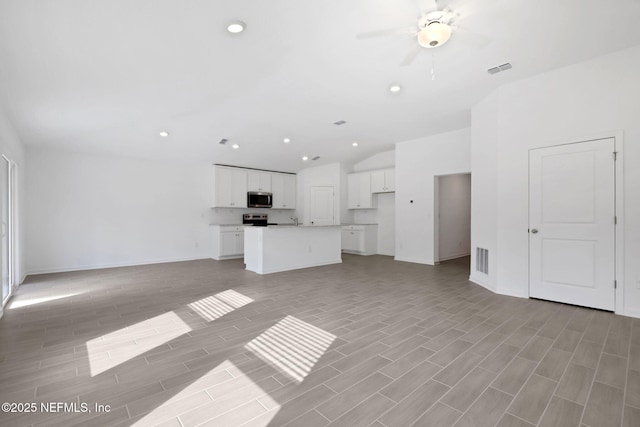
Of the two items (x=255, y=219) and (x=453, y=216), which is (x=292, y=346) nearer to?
(x=255, y=219)

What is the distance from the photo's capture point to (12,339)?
2781 millimetres

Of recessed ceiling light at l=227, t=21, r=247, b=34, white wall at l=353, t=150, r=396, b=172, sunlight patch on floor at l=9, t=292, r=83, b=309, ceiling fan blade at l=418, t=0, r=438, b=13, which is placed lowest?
sunlight patch on floor at l=9, t=292, r=83, b=309

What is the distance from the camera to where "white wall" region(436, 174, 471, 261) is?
299 inches

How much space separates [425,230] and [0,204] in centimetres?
722

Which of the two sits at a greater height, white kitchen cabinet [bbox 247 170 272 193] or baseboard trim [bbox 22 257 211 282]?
white kitchen cabinet [bbox 247 170 272 193]

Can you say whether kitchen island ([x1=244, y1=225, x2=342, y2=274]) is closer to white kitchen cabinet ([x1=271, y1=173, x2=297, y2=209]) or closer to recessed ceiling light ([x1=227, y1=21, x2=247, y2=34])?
white kitchen cabinet ([x1=271, y1=173, x2=297, y2=209])

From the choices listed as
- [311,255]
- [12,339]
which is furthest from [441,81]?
[12,339]

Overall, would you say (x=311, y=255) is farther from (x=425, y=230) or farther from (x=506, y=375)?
(x=506, y=375)

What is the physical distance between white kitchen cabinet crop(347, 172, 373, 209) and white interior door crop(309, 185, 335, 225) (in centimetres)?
56

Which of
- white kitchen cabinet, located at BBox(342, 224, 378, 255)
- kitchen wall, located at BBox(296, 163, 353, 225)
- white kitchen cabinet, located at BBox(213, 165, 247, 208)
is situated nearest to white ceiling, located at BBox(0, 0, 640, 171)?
white kitchen cabinet, located at BBox(213, 165, 247, 208)

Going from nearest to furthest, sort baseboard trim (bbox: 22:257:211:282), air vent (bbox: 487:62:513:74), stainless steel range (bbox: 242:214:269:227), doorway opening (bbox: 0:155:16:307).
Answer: air vent (bbox: 487:62:513:74)
doorway opening (bbox: 0:155:16:307)
baseboard trim (bbox: 22:257:211:282)
stainless steel range (bbox: 242:214:269:227)

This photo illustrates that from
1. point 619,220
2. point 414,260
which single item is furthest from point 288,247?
point 619,220

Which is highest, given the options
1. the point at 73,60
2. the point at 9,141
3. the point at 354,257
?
the point at 73,60

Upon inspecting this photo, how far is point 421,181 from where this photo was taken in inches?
272
